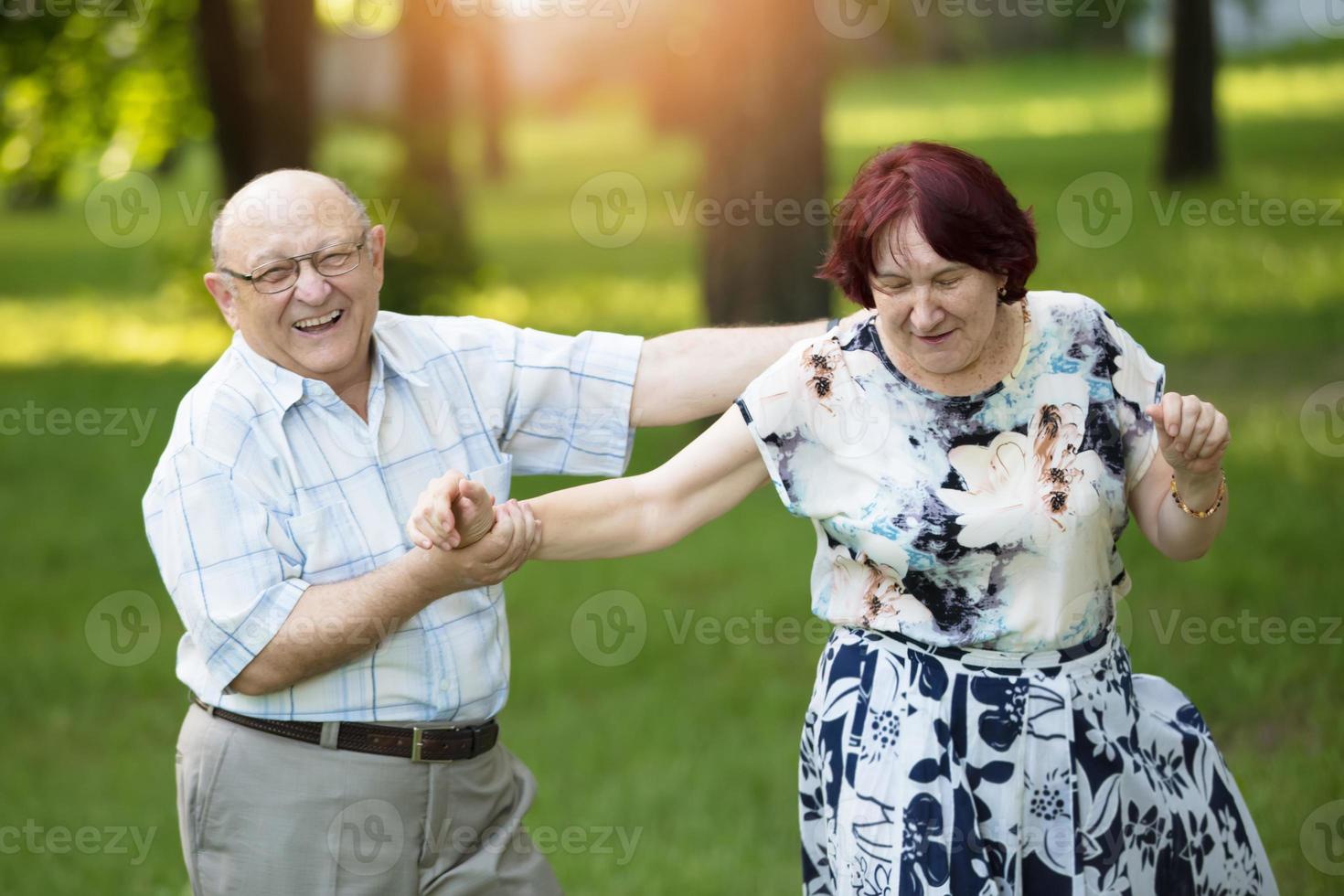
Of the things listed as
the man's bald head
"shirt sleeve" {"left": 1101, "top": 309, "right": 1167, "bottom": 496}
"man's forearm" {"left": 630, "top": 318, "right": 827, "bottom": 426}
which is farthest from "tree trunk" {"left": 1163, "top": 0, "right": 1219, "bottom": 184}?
the man's bald head

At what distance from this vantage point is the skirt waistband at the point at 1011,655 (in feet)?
10.0

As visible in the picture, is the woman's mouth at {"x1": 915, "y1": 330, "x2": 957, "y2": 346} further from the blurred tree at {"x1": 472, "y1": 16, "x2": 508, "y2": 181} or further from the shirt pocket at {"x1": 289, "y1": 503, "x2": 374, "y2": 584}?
the blurred tree at {"x1": 472, "y1": 16, "x2": 508, "y2": 181}

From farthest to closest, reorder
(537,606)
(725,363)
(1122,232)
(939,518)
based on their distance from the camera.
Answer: (1122,232) → (537,606) → (725,363) → (939,518)

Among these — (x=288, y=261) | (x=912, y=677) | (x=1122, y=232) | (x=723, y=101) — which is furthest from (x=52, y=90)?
(x=912, y=677)

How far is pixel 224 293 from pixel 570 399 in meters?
0.90

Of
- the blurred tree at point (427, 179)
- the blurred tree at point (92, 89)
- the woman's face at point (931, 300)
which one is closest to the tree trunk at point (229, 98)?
the blurred tree at point (92, 89)

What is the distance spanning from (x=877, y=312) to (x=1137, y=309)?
9.75 metres

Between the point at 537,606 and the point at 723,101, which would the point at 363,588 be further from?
the point at 723,101

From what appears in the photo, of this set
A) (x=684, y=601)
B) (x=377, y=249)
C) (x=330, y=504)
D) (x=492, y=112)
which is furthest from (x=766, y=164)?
(x=492, y=112)

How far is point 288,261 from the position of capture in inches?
133

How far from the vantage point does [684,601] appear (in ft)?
24.4

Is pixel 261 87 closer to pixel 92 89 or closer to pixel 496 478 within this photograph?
pixel 92 89

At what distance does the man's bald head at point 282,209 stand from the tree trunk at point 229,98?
12580mm

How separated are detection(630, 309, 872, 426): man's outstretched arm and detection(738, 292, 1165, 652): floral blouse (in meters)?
0.65
